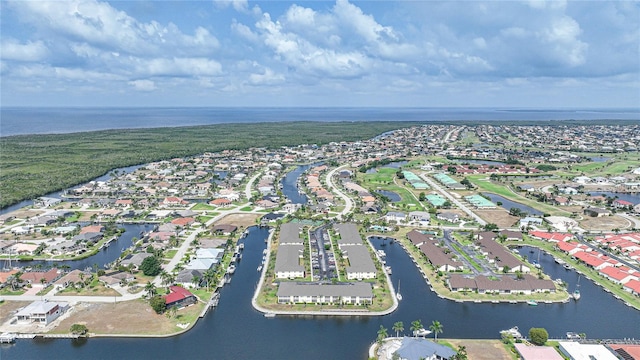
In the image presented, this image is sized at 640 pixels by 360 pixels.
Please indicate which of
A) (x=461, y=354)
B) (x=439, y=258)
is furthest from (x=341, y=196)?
(x=461, y=354)

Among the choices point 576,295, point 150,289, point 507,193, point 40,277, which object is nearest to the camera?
point 150,289

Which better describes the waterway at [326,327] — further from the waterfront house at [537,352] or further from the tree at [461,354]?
the tree at [461,354]

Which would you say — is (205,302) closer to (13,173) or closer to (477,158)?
(13,173)

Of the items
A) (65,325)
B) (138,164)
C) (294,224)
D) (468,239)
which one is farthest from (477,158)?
(65,325)

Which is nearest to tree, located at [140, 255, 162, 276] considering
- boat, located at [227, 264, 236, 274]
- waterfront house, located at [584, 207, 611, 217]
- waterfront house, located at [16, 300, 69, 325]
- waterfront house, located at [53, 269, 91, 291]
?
waterfront house, located at [53, 269, 91, 291]

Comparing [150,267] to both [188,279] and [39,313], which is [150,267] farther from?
[39,313]

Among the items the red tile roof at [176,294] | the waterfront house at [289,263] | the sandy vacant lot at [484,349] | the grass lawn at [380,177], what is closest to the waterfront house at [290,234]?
the waterfront house at [289,263]

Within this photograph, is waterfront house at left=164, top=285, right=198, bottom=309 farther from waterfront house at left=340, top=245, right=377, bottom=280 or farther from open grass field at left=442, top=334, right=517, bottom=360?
open grass field at left=442, top=334, right=517, bottom=360
